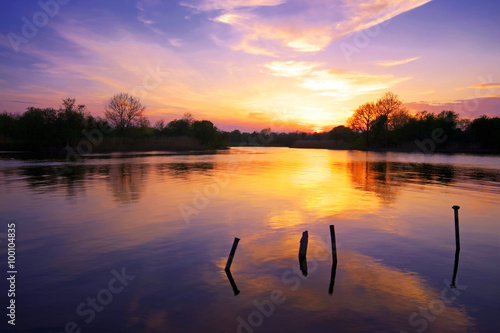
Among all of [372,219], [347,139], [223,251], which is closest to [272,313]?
[223,251]

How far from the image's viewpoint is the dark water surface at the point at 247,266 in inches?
265

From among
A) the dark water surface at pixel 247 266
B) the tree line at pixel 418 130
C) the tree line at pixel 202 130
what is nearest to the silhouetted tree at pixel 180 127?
the tree line at pixel 202 130

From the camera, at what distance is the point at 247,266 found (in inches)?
367

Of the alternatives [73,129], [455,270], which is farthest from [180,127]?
[455,270]

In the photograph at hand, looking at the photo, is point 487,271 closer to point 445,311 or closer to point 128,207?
point 445,311

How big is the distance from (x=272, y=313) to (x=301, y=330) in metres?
0.87

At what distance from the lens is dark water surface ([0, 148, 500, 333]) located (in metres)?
6.73

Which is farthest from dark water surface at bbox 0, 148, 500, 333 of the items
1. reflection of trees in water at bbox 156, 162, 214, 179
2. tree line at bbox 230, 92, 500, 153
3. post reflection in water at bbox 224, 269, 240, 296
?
tree line at bbox 230, 92, 500, 153

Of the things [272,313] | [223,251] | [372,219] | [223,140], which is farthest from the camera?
[223,140]

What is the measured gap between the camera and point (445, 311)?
7.14m

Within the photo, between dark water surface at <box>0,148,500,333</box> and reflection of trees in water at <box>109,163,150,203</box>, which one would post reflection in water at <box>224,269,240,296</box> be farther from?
reflection of trees in water at <box>109,163,150,203</box>

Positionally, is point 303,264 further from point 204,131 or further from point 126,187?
point 204,131

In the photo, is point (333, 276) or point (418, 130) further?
point (418, 130)

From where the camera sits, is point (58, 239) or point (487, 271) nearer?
point (487, 271)
